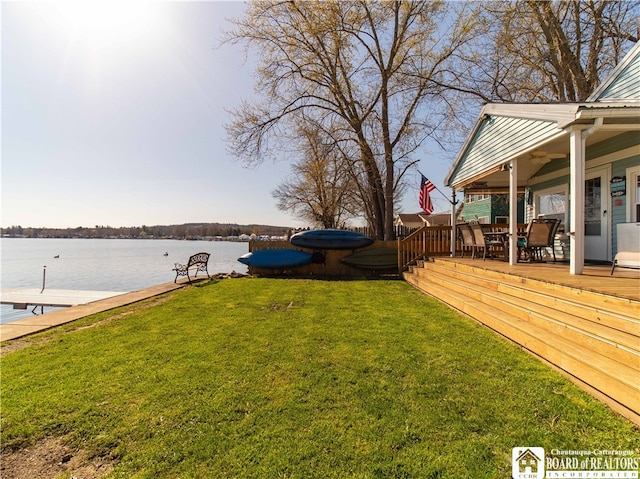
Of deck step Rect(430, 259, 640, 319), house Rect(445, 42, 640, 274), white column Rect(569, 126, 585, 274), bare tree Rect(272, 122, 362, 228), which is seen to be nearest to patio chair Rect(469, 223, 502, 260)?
house Rect(445, 42, 640, 274)

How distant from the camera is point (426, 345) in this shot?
371 cm

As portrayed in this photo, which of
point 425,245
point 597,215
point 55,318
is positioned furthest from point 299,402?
point 425,245

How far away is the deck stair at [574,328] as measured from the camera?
2.34m

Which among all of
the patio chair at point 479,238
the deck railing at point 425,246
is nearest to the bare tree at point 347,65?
the deck railing at point 425,246

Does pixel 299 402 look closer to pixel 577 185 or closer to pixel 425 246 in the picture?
pixel 577 185

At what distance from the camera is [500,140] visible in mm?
6910

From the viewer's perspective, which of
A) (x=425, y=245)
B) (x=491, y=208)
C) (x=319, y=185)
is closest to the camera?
(x=425, y=245)

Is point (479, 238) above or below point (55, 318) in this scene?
above

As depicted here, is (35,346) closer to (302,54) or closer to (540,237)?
(540,237)

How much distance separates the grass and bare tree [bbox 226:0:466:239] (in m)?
10.9

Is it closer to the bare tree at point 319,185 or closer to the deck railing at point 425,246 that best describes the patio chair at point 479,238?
the deck railing at point 425,246

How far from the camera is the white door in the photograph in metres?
6.12

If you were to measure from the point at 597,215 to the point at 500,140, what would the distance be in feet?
8.26

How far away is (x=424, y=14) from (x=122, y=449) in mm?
16568
